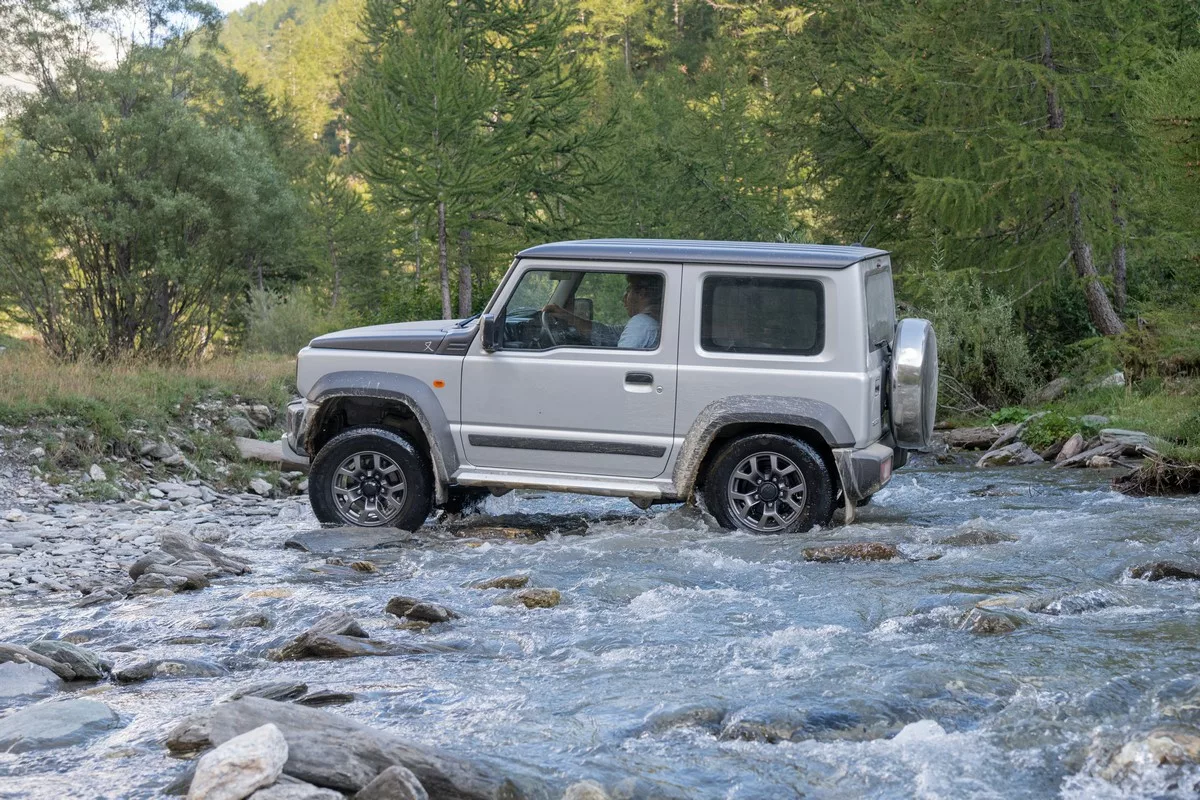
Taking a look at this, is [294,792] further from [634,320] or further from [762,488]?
[634,320]

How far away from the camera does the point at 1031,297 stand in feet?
64.1

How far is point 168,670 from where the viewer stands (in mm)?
5820

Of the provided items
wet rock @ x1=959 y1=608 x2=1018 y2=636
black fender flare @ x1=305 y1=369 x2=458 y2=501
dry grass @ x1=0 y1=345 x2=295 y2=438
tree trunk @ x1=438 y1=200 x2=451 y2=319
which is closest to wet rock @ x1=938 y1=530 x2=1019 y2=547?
wet rock @ x1=959 y1=608 x2=1018 y2=636

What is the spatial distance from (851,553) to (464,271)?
18.4 meters

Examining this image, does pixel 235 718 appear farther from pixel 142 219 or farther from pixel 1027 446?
pixel 142 219

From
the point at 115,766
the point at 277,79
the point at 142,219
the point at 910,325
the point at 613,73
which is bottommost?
the point at 115,766

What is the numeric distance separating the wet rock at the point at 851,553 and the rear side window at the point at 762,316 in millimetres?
1380

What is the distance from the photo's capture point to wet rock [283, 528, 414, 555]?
28.6ft

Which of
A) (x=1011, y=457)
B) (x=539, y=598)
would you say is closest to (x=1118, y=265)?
(x=1011, y=457)

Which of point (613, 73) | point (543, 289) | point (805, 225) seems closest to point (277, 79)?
point (613, 73)

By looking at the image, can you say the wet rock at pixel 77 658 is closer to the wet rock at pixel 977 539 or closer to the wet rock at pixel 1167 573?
the wet rock at pixel 977 539

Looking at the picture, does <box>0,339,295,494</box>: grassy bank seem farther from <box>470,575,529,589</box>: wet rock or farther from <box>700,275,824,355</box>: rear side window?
<box>700,275,824,355</box>: rear side window

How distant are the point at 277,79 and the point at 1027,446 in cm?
7636

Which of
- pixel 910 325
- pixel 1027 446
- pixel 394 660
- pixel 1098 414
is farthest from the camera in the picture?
pixel 1098 414
